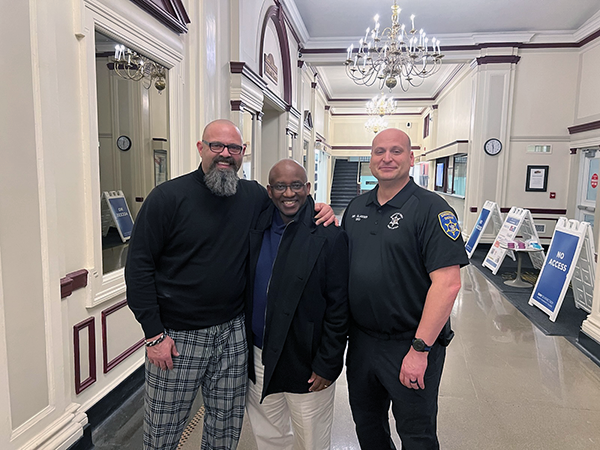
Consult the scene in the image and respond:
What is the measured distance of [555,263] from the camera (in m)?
4.55

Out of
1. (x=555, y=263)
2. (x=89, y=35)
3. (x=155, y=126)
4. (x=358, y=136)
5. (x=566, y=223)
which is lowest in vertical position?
(x=555, y=263)

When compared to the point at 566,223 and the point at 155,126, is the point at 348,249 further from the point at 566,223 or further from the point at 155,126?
the point at 566,223

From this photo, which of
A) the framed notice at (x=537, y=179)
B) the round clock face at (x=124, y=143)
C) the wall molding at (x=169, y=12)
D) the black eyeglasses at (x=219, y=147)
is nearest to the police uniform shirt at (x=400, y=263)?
the black eyeglasses at (x=219, y=147)

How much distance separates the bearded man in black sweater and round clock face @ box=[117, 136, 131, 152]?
3.62 ft

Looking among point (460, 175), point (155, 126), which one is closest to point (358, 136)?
point (460, 175)

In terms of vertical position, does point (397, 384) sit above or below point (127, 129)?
below

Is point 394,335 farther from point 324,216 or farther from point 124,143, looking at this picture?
point 124,143

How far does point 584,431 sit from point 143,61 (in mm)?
3717

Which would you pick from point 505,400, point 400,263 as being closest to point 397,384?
point 400,263

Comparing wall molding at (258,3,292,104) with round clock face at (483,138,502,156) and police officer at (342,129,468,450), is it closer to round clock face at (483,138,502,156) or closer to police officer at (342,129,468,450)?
police officer at (342,129,468,450)

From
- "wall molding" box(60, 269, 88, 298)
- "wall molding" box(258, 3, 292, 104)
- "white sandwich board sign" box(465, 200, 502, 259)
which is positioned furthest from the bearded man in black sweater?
"white sandwich board sign" box(465, 200, 502, 259)

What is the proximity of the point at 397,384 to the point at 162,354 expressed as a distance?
974mm

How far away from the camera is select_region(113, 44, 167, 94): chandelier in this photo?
2.43 m

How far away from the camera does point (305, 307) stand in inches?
59.5
